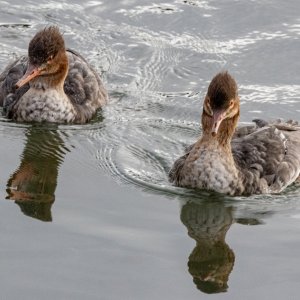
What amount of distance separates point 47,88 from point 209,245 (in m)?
4.72

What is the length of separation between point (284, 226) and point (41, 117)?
4.68 meters

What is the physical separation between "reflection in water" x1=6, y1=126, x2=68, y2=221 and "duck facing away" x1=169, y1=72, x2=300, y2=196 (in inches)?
63.6

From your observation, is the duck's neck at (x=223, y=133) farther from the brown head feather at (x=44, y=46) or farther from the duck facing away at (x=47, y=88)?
the brown head feather at (x=44, y=46)

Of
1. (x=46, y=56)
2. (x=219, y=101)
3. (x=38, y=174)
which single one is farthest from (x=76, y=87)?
(x=219, y=101)

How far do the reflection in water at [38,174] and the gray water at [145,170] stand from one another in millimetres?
27

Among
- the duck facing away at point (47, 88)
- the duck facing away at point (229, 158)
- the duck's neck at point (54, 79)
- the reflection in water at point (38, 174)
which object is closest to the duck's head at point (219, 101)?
the duck facing away at point (229, 158)

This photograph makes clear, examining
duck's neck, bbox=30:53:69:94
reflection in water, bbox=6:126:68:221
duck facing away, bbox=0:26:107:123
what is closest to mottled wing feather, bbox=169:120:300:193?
reflection in water, bbox=6:126:68:221

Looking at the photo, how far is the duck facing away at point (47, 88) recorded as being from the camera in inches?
601

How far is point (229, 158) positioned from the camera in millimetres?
13117

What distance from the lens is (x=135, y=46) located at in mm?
18109

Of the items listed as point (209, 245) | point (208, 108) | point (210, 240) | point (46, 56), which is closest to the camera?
point (209, 245)

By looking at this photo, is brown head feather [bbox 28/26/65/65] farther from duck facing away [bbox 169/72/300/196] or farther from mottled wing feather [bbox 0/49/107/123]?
duck facing away [bbox 169/72/300/196]

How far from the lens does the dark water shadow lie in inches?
433

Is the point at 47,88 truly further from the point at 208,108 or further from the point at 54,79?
the point at 208,108
